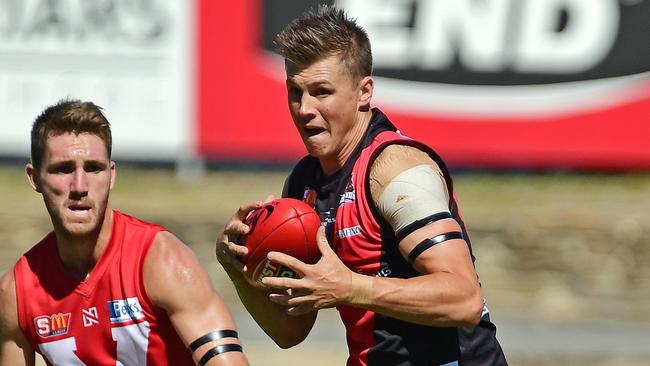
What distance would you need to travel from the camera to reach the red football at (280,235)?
215 inches

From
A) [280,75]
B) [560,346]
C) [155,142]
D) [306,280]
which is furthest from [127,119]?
[306,280]

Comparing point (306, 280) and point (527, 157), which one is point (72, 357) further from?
point (527, 157)

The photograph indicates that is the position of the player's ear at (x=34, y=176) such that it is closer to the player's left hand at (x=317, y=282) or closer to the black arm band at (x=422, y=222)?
the player's left hand at (x=317, y=282)

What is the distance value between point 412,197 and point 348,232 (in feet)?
1.51

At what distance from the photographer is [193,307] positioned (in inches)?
219

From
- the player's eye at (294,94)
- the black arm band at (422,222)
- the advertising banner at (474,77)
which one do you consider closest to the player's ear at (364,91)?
the player's eye at (294,94)

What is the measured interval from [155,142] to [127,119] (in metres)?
0.46

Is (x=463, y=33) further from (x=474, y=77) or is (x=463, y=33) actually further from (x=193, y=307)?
(x=193, y=307)

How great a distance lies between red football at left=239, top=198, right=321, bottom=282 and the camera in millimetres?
5461

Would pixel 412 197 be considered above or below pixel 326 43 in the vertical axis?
below

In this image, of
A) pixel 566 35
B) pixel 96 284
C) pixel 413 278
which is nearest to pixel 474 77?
pixel 566 35

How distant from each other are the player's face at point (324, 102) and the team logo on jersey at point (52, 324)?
1.41 m

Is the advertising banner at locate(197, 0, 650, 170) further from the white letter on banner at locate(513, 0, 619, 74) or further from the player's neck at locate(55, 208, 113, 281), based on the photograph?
the player's neck at locate(55, 208, 113, 281)

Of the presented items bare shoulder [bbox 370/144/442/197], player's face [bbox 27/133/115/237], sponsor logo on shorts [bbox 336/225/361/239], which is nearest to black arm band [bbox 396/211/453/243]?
bare shoulder [bbox 370/144/442/197]
